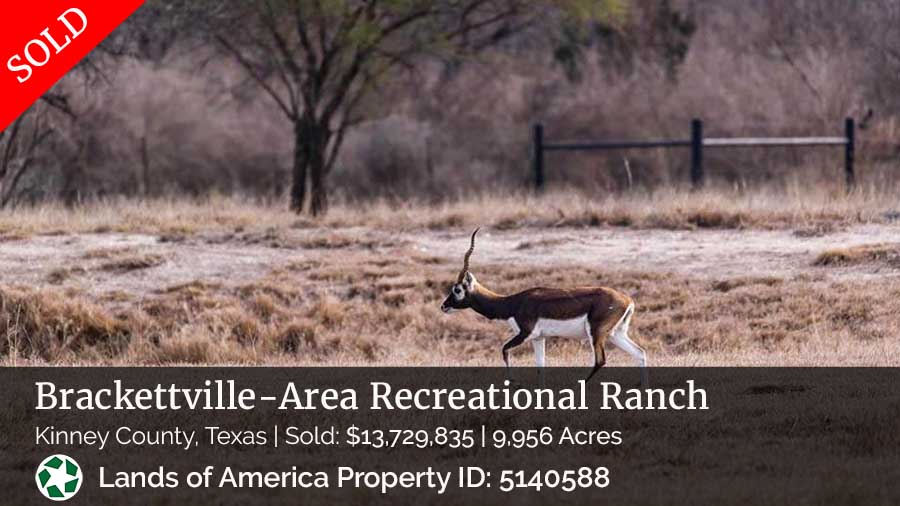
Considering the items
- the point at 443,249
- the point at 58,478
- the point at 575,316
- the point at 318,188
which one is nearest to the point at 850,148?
the point at 318,188

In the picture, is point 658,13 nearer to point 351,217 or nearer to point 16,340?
point 351,217

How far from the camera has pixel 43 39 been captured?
22.5 m

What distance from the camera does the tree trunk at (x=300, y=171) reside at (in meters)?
25.5

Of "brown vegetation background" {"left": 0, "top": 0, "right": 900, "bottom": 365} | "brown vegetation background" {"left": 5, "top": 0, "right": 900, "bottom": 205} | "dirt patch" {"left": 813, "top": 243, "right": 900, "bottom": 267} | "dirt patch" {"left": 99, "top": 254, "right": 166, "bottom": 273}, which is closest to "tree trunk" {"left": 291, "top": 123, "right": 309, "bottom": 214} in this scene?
"brown vegetation background" {"left": 0, "top": 0, "right": 900, "bottom": 365}

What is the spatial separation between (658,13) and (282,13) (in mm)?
21530

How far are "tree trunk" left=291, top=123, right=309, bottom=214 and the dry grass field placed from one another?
312 centimetres

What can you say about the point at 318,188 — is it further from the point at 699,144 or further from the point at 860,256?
the point at 860,256

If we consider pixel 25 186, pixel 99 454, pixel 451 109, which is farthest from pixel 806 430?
pixel 451 109

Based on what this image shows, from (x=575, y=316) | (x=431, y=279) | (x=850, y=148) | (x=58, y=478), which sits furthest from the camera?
(x=850, y=148)

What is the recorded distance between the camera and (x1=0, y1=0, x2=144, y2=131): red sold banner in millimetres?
21656

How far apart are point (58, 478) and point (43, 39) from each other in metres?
15.2

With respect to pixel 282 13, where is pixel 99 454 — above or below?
below

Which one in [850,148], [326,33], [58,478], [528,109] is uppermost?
[326,33]

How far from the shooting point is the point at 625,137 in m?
40.5
